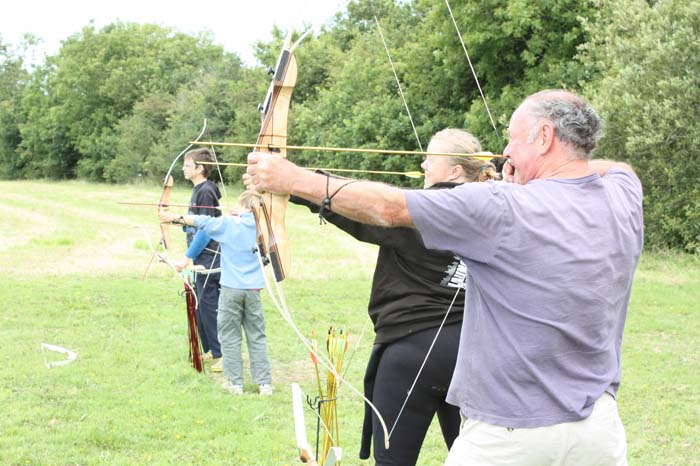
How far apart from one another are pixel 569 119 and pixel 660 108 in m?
13.3

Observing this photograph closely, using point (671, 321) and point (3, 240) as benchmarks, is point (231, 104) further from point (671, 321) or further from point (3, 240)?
point (671, 321)

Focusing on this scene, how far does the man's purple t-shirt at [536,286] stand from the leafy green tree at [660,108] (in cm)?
1319

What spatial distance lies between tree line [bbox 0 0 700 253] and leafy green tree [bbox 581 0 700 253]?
A: 3 centimetres

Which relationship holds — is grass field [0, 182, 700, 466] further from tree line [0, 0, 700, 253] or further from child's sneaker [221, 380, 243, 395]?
tree line [0, 0, 700, 253]

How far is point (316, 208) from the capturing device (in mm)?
2475

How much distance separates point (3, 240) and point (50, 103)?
155 feet

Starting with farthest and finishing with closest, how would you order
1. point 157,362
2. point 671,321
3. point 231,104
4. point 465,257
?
1. point 231,104
2. point 671,321
3. point 157,362
4. point 465,257

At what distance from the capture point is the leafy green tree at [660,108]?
14.3 metres

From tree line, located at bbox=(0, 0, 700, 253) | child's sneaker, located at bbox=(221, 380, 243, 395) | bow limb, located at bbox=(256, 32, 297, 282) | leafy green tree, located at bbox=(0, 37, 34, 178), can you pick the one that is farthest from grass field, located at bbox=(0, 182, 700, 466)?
leafy green tree, located at bbox=(0, 37, 34, 178)

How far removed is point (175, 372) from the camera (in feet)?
22.4

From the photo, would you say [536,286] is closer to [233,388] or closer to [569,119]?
[569,119]

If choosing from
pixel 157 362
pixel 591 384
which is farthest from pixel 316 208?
pixel 157 362

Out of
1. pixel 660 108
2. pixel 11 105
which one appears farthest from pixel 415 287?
pixel 11 105

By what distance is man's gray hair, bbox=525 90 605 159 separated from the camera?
2.11m
